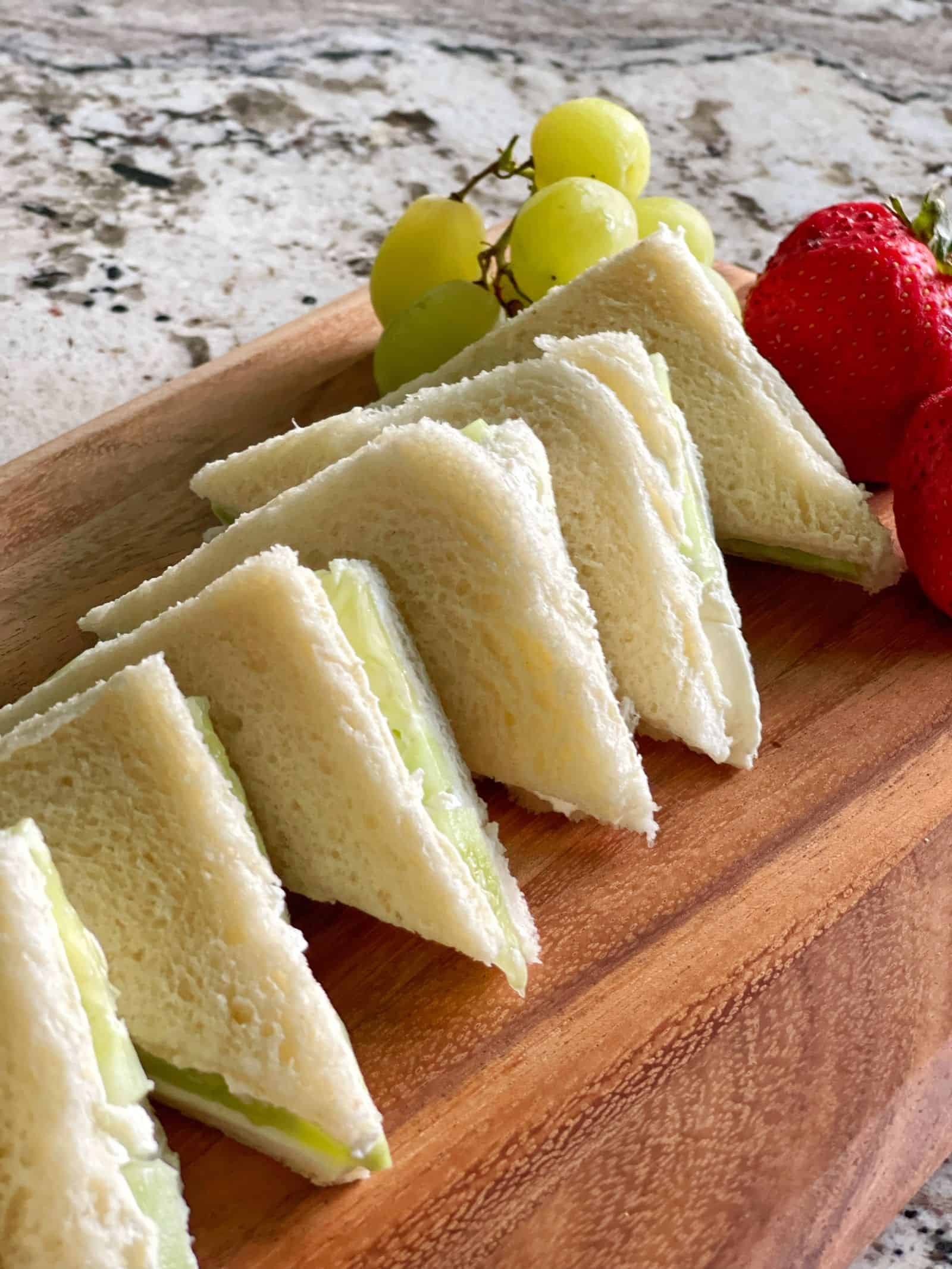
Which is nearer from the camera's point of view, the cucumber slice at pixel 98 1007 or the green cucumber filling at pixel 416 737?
the cucumber slice at pixel 98 1007

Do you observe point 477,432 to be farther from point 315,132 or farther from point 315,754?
point 315,132

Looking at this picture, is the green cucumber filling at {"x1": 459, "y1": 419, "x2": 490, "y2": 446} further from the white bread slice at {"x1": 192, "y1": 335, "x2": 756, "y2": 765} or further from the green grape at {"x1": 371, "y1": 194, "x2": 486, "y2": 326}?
the green grape at {"x1": 371, "y1": 194, "x2": 486, "y2": 326}

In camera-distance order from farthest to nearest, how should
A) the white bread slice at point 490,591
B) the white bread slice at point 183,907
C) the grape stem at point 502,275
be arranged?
the grape stem at point 502,275 → the white bread slice at point 490,591 → the white bread slice at point 183,907

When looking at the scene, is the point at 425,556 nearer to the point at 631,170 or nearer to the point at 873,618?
the point at 873,618

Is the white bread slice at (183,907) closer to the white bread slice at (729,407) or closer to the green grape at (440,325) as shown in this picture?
the white bread slice at (729,407)

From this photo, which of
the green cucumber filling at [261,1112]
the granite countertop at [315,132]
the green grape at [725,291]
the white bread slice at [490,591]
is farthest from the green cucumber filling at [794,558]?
the granite countertop at [315,132]

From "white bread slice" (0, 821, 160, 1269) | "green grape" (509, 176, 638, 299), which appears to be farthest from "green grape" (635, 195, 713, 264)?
"white bread slice" (0, 821, 160, 1269)
